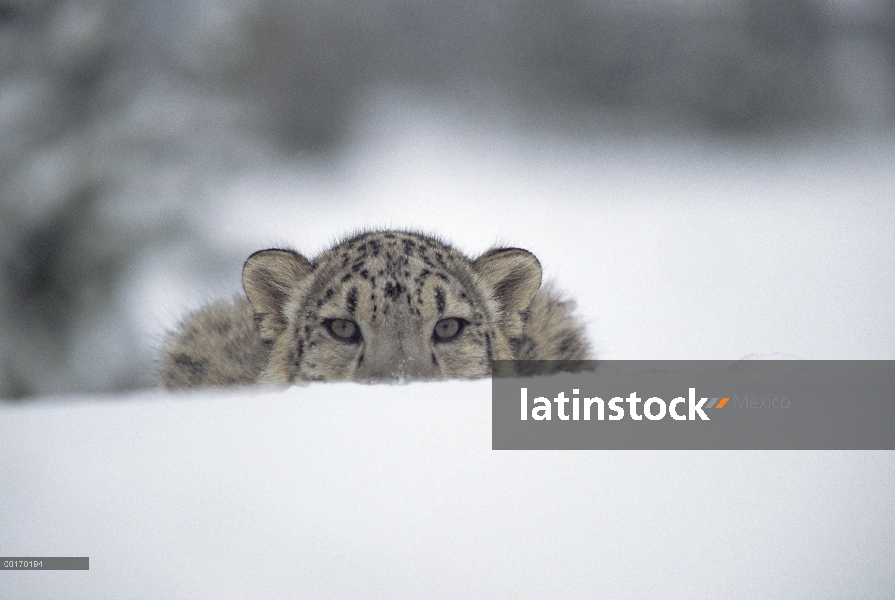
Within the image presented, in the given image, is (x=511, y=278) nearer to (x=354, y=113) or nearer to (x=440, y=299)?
(x=440, y=299)

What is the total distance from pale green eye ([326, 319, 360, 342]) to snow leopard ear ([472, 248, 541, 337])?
361 mm

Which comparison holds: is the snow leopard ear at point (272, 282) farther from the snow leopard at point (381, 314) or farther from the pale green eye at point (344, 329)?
the pale green eye at point (344, 329)

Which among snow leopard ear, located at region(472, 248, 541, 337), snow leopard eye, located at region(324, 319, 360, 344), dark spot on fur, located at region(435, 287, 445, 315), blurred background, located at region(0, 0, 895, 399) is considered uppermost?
blurred background, located at region(0, 0, 895, 399)

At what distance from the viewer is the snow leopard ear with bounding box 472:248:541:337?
1739 mm

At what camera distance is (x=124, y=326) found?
4.09 meters

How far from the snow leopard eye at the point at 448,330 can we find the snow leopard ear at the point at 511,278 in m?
0.19

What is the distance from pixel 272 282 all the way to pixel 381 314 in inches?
14.6

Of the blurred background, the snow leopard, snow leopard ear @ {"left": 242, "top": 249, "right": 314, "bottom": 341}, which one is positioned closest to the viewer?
the snow leopard

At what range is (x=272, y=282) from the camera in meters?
1.74

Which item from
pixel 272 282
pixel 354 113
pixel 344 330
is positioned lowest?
pixel 344 330

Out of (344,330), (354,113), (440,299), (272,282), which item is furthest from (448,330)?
(354,113)

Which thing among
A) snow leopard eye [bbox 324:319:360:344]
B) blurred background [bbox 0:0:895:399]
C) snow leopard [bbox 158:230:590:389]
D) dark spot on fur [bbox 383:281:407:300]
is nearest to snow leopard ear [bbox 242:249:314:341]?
snow leopard [bbox 158:230:590:389]

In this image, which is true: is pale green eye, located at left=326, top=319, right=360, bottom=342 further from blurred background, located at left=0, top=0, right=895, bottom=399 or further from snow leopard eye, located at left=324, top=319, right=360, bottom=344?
blurred background, located at left=0, top=0, right=895, bottom=399

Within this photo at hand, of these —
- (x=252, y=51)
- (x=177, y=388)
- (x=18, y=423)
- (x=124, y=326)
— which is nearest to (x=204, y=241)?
(x=124, y=326)
